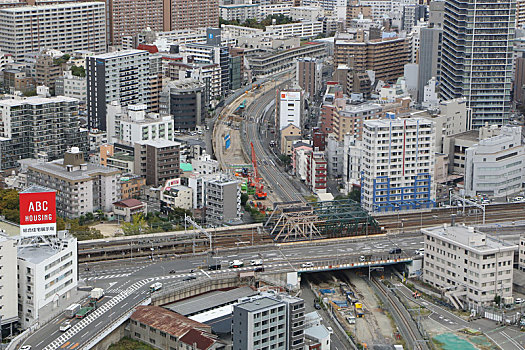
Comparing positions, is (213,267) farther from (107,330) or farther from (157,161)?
(157,161)

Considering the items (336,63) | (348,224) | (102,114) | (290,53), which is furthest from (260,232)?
(290,53)

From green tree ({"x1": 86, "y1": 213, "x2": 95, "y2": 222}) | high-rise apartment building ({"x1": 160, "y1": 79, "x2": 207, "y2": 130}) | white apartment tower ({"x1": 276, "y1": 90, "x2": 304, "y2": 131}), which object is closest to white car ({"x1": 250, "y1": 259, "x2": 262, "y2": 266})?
green tree ({"x1": 86, "y1": 213, "x2": 95, "y2": 222})

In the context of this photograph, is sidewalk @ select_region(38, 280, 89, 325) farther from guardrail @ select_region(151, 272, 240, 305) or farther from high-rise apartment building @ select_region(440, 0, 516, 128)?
high-rise apartment building @ select_region(440, 0, 516, 128)

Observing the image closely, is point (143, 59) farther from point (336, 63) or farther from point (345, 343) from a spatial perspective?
point (345, 343)

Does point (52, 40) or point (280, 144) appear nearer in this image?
point (280, 144)

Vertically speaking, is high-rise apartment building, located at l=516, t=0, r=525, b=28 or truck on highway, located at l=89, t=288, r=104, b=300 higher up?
high-rise apartment building, located at l=516, t=0, r=525, b=28

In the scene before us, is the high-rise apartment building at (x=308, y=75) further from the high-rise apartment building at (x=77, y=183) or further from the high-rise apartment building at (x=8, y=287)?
the high-rise apartment building at (x=8, y=287)

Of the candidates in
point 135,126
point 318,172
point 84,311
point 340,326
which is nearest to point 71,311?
point 84,311
